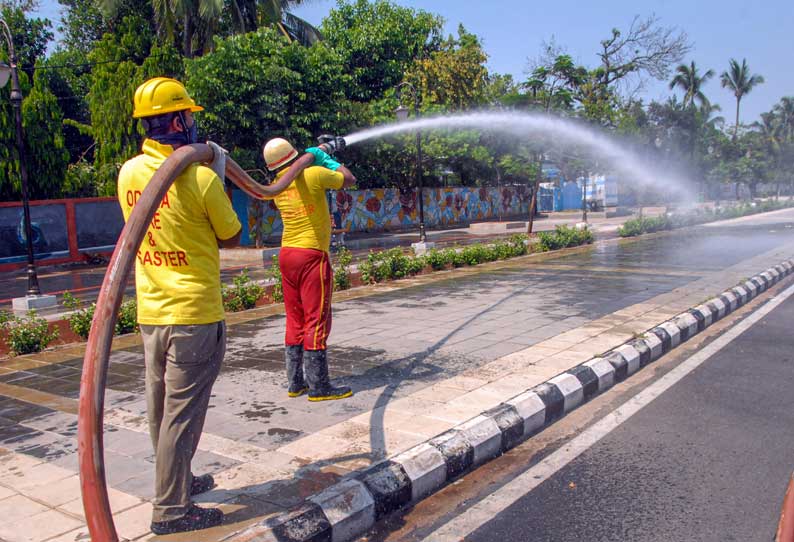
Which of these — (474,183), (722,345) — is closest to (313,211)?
(722,345)

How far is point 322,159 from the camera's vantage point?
5031 mm

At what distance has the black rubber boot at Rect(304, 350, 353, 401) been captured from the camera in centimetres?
505

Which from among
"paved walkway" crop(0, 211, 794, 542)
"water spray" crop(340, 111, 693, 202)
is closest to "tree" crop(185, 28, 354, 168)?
"water spray" crop(340, 111, 693, 202)

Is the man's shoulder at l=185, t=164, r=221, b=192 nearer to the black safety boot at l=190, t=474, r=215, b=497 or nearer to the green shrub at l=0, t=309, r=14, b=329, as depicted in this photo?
the black safety boot at l=190, t=474, r=215, b=497

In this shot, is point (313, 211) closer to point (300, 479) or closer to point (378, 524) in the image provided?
point (300, 479)

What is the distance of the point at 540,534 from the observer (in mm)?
3307

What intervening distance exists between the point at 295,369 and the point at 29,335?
3.59 metres

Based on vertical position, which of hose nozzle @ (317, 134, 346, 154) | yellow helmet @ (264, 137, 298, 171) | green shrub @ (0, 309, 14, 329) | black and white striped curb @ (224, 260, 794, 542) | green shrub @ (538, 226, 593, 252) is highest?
hose nozzle @ (317, 134, 346, 154)

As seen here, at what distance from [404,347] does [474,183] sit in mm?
33001

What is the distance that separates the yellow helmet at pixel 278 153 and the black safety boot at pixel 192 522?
8.46 ft

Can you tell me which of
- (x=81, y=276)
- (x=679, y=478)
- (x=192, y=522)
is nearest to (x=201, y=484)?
(x=192, y=522)

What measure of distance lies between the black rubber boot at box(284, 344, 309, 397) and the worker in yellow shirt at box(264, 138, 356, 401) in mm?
118

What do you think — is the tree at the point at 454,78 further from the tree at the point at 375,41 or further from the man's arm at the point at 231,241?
the man's arm at the point at 231,241

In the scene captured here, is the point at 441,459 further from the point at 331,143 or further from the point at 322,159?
the point at 331,143
